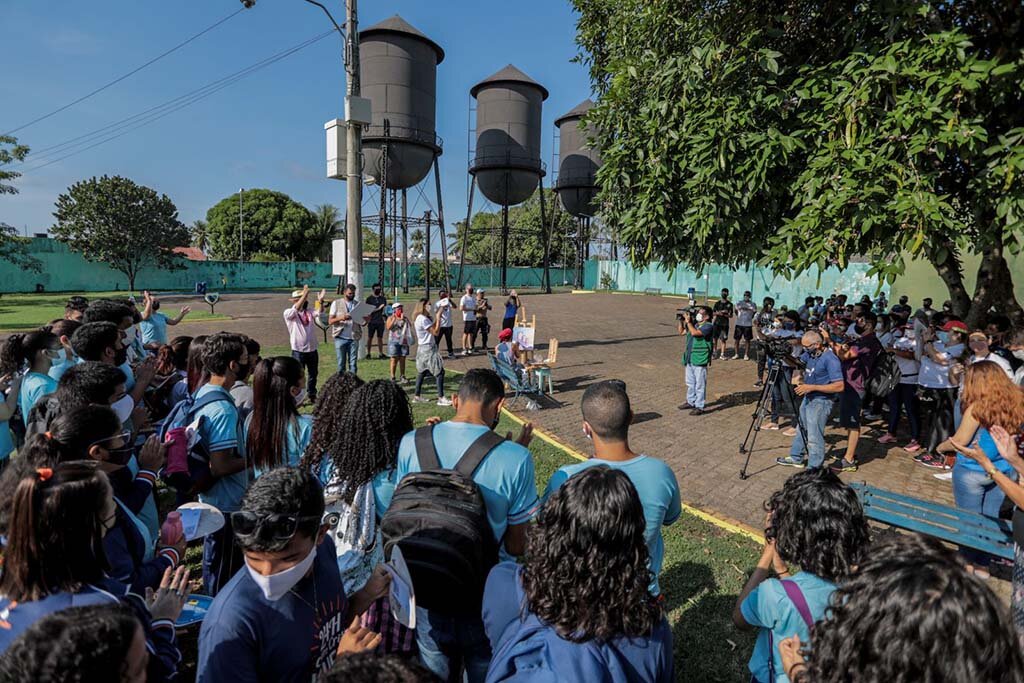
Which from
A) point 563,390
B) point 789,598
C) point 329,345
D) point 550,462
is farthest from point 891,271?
point 329,345

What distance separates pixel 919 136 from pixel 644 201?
107 inches

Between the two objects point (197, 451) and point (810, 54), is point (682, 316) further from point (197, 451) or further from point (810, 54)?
point (197, 451)

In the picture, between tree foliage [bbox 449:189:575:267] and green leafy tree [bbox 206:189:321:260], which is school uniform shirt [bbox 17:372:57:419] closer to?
tree foliage [bbox 449:189:575:267]

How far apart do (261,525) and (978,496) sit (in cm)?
519

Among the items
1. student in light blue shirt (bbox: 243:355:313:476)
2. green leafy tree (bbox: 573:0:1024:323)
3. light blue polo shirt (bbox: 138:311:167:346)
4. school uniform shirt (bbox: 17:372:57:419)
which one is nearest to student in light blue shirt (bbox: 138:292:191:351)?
light blue polo shirt (bbox: 138:311:167:346)

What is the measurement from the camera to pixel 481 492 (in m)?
2.57

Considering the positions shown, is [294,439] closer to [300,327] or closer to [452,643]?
[452,643]

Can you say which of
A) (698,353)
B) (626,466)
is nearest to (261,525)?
(626,466)

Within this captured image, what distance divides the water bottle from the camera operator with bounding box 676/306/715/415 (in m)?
8.26

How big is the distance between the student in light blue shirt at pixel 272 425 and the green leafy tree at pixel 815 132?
15.5 feet

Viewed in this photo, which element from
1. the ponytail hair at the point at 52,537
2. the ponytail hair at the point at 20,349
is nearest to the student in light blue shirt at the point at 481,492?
the ponytail hair at the point at 52,537

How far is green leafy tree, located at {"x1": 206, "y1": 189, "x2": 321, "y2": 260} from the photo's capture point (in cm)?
5728

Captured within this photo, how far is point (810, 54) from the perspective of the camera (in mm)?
7387

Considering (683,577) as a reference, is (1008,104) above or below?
above
